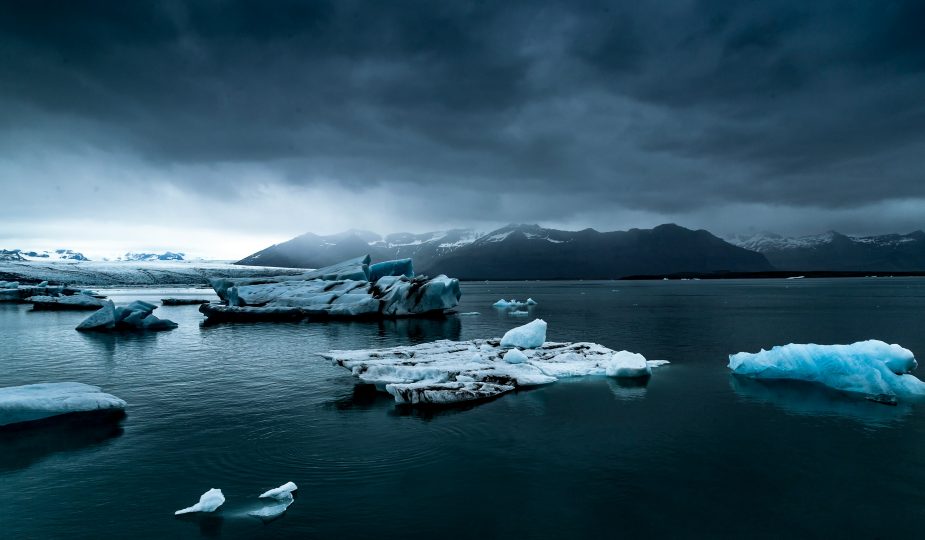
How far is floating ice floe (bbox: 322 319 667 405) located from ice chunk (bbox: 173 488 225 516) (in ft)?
23.0

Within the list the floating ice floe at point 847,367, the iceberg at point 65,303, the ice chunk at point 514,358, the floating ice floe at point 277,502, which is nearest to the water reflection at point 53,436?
the floating ice floe at point 277,502

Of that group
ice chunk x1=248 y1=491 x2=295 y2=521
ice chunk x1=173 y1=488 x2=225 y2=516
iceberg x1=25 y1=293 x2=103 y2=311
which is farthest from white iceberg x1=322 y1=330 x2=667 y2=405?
iceberg x1=25 y1=293 x2=103 y2=311

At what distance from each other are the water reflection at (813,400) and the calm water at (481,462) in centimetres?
11

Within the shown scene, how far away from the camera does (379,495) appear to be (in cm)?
891

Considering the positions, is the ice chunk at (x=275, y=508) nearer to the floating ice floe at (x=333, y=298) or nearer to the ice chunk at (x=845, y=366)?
the ice chunk at (x=845, y=366)

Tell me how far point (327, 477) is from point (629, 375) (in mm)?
12918

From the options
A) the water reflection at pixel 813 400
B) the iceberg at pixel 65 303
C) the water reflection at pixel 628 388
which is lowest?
the water reflection at pixel 813 400

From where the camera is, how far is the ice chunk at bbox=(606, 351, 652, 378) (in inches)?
722

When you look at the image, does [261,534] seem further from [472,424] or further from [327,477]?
[472,424]

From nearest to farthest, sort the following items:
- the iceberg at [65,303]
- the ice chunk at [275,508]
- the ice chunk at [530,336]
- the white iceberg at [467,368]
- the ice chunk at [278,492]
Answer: the ice chunk at [275,508]
the ice chunk at [278,492]
the white iceberg at [467,368]
the ice chunk at [530,336]
the iceberg at [65,303]

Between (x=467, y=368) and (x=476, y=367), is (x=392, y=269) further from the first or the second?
(x=467, y=368)

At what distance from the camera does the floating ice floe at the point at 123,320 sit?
1419 inches

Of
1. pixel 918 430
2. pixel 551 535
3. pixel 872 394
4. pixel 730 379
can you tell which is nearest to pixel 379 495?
pixel 551 535

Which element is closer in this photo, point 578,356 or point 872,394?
point 872,394
